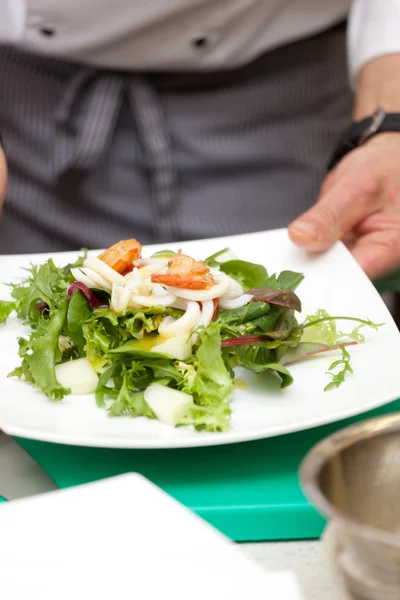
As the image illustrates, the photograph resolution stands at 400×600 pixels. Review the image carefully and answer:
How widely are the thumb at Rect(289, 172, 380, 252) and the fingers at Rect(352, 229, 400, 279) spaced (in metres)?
0.06

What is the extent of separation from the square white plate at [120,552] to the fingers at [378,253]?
1134 mm

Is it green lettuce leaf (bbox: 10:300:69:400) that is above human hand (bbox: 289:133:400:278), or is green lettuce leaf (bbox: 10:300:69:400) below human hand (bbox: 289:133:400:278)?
above

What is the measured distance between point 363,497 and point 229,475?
486mm

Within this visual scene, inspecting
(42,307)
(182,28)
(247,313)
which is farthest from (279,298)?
(182,28)

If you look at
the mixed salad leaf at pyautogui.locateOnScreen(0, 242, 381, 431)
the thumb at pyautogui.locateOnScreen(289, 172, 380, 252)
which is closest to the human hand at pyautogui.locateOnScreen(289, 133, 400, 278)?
the thumb at pyautogui.locateOnScreen(289, 172, 380, 252)

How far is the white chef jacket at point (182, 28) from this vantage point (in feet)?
6.43

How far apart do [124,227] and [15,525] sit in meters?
1.59

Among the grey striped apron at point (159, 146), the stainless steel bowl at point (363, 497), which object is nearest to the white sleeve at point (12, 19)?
the grey striped apron at point (159, 146)

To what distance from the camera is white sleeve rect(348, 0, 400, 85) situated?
2.13m

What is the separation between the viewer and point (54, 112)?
214cm

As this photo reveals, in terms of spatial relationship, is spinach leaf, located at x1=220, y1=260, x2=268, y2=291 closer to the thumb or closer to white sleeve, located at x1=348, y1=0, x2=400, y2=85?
the thumb

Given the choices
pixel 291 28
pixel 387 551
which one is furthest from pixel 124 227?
pixel 387 551

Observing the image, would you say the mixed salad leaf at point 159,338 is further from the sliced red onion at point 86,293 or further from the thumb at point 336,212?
the thumb at point 336,212

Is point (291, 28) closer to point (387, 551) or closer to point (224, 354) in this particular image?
point (224, 354)
